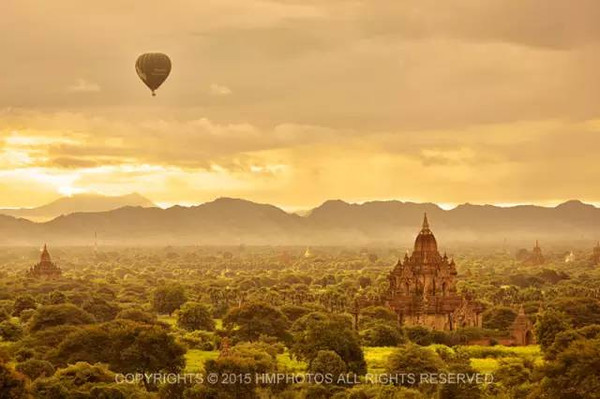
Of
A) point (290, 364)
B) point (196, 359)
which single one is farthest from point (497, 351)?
point (196, 359)

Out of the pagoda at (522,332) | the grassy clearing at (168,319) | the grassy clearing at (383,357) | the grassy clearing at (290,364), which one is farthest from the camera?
the grassy clearing at (168,319)

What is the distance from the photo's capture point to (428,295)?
9975cm

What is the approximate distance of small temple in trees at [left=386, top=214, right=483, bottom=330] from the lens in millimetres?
98750

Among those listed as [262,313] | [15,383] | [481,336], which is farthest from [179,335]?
[15,383]

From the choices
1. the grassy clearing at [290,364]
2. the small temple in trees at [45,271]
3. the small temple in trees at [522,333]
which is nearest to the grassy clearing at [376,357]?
the grassy clearing at [290,364]

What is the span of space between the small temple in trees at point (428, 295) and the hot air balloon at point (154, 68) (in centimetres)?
3845

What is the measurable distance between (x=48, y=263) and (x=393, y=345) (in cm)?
10265

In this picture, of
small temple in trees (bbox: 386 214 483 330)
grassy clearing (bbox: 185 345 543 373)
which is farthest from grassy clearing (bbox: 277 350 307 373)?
small temple in trees (bbox: 386 214 483 330)

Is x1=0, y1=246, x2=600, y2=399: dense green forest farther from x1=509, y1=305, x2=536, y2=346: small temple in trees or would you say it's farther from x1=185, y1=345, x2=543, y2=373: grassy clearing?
x1=509, y1=305, x2=536, y2=346: small temple in trees

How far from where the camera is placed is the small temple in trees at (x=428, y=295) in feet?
324

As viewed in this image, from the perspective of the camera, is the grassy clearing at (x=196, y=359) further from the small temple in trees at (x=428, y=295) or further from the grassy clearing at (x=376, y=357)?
the small temple in trees at (x=428, y=295)

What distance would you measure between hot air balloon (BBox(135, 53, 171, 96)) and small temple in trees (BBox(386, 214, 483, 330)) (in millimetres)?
38453

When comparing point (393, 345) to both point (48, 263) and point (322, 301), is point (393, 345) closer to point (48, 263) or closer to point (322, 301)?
point (322, 301)

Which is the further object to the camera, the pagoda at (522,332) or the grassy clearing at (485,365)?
the pagoda at (522,332)
